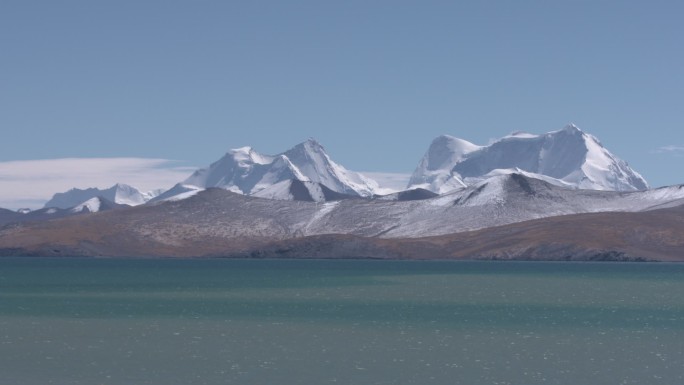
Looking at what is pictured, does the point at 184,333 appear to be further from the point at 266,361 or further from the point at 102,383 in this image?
the point at 102,383

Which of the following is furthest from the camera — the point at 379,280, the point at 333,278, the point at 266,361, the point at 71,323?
the point at 333,278

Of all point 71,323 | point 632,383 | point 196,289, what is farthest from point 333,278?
point 632,383

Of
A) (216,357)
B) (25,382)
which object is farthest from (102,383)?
(216,357)

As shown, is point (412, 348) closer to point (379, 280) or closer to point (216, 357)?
point (216, 357)

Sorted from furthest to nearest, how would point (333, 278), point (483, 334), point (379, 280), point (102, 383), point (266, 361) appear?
point (333, 278), point (379, 280), point (483, 334), point (266, 361), point (102, 383)

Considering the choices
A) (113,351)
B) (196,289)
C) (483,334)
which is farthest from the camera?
(196,289)

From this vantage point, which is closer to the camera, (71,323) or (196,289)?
(71,323)
